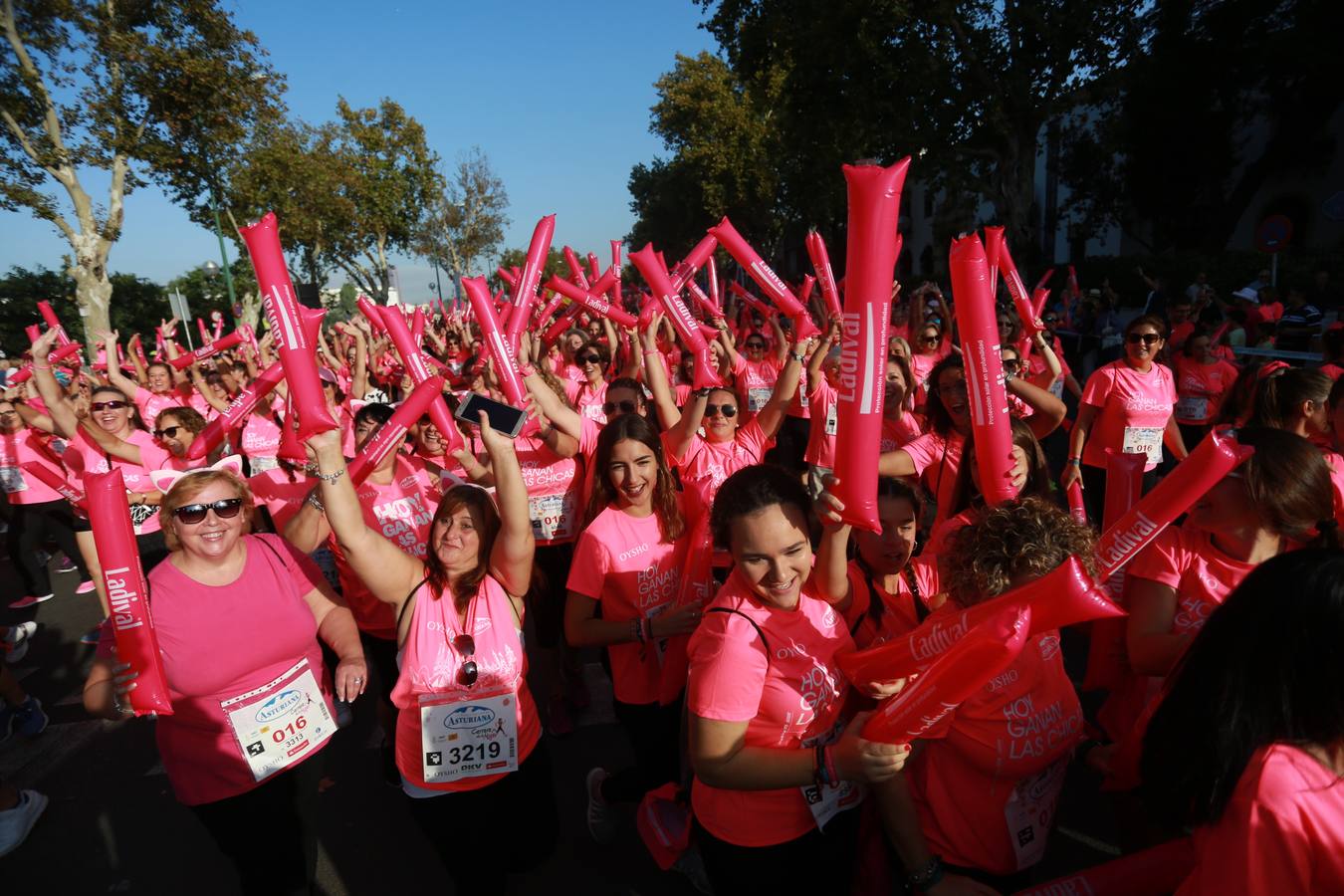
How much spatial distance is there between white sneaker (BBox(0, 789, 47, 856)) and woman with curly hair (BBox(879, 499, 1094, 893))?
394cm

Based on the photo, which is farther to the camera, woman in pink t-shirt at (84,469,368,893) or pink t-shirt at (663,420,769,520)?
pink t-shirt at (663,420,769,520)

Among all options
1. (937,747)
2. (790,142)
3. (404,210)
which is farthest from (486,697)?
(404,210)

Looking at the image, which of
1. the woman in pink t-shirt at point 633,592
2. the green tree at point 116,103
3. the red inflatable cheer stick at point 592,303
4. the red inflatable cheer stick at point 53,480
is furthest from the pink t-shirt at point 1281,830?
the green tree at point 116,103

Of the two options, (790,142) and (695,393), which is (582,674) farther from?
(790,142)

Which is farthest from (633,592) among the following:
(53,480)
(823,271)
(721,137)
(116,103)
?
(721,137)

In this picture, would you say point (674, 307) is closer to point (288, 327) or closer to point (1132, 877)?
point (288, 327)

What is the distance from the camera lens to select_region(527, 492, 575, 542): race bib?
3918 mm

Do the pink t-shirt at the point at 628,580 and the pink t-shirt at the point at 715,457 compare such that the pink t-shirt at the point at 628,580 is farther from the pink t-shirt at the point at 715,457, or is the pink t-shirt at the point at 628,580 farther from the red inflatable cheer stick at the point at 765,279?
the red inflatable cheer stick at the point at 765,279

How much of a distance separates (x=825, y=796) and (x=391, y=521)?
2377mm

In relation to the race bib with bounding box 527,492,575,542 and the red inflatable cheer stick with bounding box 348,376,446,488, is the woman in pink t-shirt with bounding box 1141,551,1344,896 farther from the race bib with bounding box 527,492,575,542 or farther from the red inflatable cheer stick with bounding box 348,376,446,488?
the race bib with bounding box 527,492,575,542

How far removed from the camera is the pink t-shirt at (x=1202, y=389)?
5.65 meters

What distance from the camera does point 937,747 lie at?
1883mm

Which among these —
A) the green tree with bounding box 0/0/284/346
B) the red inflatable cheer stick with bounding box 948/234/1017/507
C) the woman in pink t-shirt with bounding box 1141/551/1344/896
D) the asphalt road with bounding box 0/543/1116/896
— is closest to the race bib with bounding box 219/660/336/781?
the asphalt road with bounding box 0/543/1116/896

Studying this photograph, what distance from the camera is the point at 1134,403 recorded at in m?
4.51
